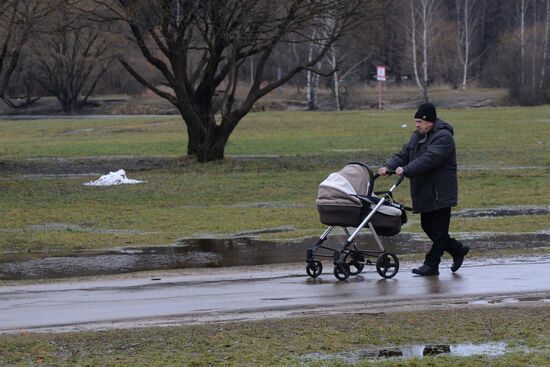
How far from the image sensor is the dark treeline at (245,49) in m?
28.7

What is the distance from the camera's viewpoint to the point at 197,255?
14.4m

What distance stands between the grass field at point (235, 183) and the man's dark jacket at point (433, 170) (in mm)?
4819

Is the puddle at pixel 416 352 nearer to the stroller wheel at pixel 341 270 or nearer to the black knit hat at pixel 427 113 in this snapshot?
the stroller wheel at pixel 341 270

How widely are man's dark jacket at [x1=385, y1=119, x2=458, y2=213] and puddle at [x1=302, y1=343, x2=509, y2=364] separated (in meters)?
3.76

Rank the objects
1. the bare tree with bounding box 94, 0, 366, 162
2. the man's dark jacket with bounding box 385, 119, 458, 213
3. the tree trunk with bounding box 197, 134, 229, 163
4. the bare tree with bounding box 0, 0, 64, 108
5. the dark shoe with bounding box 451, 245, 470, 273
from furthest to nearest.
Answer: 1. the tree trunk with bounding box 197, 134, 229, 163
2. the bare tree with bounding box 94, 0, 366, 162
3. the bare tree with bounding box 0, 0, 64, 108
4. the dark shoe with bounding box 451, 245, 470, 273
5. the man's dark jacket with bounding box 385, 119, 458, 213

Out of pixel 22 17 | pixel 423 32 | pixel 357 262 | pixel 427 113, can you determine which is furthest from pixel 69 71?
pixel 427 113

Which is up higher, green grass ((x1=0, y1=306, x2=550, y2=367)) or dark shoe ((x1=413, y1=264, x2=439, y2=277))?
green grass ((x1=0, y1=306, x2=550, y2=367))

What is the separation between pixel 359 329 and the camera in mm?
8367

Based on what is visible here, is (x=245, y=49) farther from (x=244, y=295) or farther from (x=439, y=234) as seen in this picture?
(x=244, y=295)

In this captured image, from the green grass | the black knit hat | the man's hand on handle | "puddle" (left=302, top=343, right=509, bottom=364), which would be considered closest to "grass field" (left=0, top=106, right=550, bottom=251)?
the man's hand on handle

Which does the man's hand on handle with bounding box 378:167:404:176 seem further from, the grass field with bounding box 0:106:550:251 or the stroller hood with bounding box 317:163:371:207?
the grass field with bounding box 0:106:550:251

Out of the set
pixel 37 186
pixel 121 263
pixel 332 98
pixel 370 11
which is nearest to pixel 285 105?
pixel 332 98

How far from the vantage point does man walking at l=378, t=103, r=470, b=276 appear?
11.4 m

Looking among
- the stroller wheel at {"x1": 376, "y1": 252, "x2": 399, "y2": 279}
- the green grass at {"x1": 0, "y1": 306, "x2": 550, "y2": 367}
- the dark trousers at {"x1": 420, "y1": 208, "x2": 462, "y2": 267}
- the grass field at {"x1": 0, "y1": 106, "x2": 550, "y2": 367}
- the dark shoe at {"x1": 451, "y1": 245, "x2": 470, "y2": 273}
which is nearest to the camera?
the green grass at {"x1": 0, "y1": 306, "x2": 550, "y2": 367}
